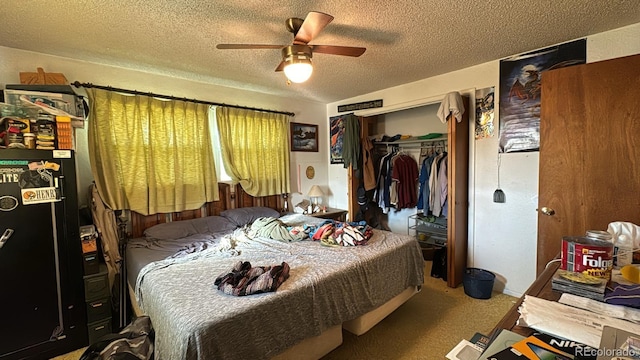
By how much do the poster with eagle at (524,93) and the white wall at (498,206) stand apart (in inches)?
3.3

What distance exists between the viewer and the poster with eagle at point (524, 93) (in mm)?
2492

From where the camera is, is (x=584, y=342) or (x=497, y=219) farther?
(x=497, y=219)

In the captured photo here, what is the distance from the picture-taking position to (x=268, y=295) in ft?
5.03

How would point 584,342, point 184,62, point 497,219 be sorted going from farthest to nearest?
point 497,219 < point 184,62 < point 584,342

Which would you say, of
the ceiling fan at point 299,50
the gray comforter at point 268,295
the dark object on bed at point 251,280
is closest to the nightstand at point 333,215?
the gray comforter at point 268,295

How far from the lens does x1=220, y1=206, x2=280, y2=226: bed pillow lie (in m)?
3.28

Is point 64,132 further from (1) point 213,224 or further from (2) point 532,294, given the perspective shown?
(2) point 532,294

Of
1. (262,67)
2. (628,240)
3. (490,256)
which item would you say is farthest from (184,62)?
(490,256)

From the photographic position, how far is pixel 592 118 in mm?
1737

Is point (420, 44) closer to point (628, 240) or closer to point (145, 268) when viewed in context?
point (628, 240)

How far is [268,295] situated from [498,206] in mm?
2625

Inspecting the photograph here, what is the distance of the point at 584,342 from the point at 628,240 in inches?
37.0

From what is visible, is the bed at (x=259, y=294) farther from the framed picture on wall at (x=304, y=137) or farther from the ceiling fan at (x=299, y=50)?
the framed picture on wall at (x=304, y=137)

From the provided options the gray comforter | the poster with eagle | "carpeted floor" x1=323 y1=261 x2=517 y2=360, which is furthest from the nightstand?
the poster with eagle
